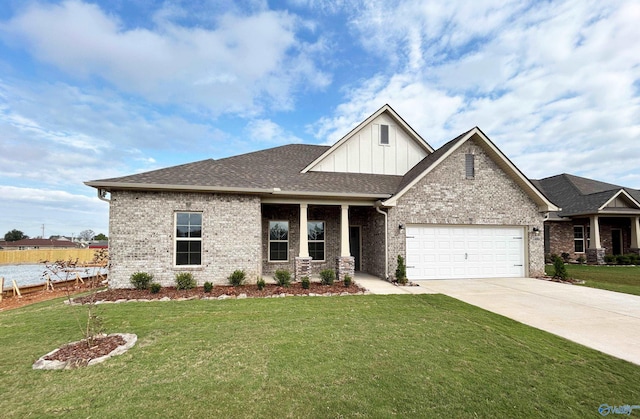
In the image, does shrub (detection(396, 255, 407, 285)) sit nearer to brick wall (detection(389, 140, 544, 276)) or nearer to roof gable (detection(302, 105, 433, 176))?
brick wall (detection(389, 140, 544, 276))

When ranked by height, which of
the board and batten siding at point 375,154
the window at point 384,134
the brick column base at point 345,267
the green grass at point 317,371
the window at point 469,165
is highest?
the window at point 384,134

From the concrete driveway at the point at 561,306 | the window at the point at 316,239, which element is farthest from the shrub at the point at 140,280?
the concrete driveway at the point at 561,306

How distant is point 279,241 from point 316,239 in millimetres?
1658

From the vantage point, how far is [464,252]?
11656 mm

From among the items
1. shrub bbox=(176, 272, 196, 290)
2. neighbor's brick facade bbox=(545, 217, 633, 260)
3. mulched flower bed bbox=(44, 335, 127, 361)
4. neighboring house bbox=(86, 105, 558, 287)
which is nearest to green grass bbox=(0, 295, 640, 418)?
mulched flower bed bbox=(44, 335, 127, 361)

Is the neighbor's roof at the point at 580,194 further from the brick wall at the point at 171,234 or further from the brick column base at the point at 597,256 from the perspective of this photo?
the brick wall at the point at 171,234

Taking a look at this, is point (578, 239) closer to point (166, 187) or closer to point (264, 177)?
point (264, 177)

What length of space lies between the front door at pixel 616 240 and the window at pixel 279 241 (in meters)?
22.2

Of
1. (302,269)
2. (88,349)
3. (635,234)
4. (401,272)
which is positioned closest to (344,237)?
(302,269)

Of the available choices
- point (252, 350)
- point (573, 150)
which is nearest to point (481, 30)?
point (252, 350)

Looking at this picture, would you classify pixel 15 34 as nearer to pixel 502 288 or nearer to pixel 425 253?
pixel 425 253

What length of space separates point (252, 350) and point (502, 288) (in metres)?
8.88

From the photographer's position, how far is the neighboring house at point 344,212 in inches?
366

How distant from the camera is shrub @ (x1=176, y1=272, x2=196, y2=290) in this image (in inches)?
353
